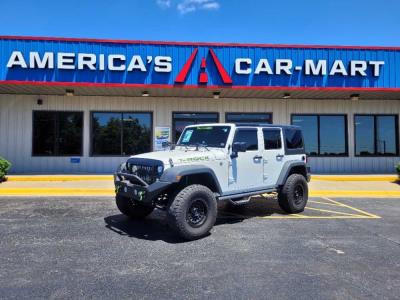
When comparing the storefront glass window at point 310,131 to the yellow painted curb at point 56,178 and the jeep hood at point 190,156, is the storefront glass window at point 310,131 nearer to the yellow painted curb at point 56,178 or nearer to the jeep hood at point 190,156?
the yellow painted curb at point 56,178

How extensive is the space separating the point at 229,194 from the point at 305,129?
10.4 m

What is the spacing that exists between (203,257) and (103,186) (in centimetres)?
751

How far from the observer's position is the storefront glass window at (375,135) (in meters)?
16.1

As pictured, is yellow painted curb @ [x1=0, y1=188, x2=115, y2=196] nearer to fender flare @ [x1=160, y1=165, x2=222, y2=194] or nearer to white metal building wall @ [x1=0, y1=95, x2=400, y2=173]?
white metal building wall @ [x1=0, y1=95, x2=400, y2=173]

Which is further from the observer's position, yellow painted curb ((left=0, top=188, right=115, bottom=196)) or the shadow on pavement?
yellow painted curb ((left=0, top=188, right=115, bottom=196))

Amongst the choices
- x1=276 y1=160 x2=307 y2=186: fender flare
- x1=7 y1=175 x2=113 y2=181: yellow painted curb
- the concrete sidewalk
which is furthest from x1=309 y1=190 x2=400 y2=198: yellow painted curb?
x1=7 y1=175 x2=113 y2=181: yellow painted curb

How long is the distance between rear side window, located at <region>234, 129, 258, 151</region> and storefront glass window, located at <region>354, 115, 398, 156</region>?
10.7m

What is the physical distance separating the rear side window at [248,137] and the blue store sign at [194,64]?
239 inches

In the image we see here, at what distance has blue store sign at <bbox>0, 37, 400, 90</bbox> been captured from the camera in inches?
489

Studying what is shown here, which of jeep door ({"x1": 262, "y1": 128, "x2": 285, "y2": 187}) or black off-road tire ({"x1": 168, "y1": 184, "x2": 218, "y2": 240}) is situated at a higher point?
jeep door ({"x1": 262, "y1": 128, "x2": 285, "y2": 187})

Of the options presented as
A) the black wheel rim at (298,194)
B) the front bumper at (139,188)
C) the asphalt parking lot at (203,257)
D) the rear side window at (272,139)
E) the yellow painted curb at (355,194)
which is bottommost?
the asphalt parking lot at (203,257)

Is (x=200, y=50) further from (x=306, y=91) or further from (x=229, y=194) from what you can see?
(x=229, y=194)

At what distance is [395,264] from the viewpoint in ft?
15.4

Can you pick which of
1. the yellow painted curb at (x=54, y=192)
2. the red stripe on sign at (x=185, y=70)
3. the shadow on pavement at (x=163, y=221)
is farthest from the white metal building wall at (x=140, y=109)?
the shadow on pavement at (x=163, y=221)
